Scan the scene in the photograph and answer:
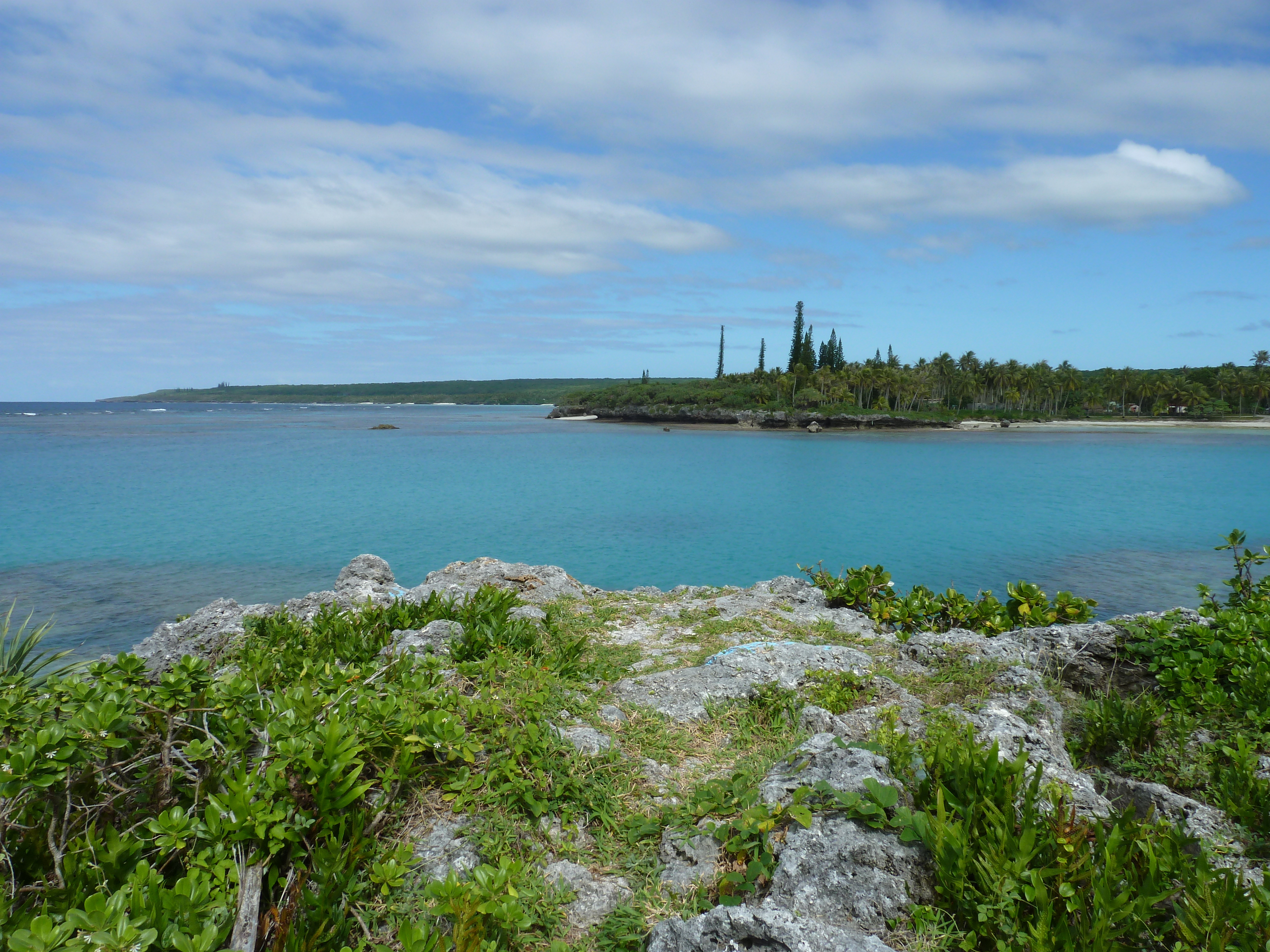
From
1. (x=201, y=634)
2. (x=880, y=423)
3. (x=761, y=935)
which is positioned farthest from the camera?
(x=880, y=423)

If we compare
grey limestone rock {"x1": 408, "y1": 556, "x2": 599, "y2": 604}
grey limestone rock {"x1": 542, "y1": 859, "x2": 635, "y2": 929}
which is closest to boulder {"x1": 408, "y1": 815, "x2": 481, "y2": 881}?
grey limestone rock {"x1": 542, "y1": 859, "x2": 635, "y2": 929}

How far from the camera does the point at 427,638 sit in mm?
7176

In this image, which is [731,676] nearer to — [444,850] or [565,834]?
[565,834]

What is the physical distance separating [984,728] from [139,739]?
18.2 ft

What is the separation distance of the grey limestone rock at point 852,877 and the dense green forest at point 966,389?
396 ft

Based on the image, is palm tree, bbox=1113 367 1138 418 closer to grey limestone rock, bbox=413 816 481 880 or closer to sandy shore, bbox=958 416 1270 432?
sandy shore, bbox=958 416 1270 432

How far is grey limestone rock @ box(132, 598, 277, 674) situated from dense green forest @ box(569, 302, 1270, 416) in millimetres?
116086

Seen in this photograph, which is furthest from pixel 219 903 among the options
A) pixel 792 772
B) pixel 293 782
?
pixel 792 772

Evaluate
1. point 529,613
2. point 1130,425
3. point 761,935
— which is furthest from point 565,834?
point 1130,425

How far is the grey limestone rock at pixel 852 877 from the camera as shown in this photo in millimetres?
3330

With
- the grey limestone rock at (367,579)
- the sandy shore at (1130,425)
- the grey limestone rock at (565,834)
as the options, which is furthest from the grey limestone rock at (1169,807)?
the sandy shore at (1130,425)

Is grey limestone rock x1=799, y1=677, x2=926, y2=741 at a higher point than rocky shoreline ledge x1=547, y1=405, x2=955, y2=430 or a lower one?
lower

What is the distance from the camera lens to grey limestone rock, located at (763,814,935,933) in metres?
3.33

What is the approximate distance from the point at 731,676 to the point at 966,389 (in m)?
144
